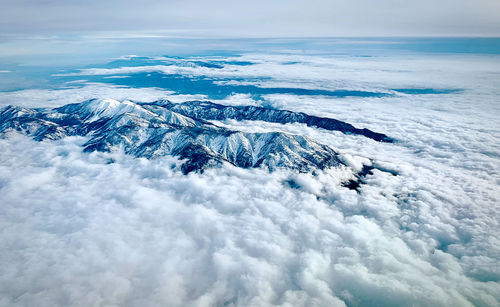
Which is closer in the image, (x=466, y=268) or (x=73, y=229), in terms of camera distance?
(x=466, y=268)

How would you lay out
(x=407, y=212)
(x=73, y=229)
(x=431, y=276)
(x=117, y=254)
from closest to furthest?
(x=431, y=276) < (x=117, y=254) < (x=73, y=229) < (x=407, y=212)

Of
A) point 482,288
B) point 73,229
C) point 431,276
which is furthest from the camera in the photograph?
point 73,229

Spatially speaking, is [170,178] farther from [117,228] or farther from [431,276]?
[431,276]

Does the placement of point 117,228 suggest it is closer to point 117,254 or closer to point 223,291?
point 117,254

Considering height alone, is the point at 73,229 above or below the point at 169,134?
below

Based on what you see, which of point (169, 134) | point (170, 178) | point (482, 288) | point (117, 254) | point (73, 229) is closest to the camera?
point (482, 288)

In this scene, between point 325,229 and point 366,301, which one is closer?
point 366,301

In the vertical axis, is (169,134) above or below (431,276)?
above

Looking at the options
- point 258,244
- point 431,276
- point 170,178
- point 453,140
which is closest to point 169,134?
point 170,178

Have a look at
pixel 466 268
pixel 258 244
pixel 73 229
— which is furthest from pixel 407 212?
pixel 73 229

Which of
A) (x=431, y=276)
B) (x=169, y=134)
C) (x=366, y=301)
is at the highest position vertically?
(x=169, y=134)
